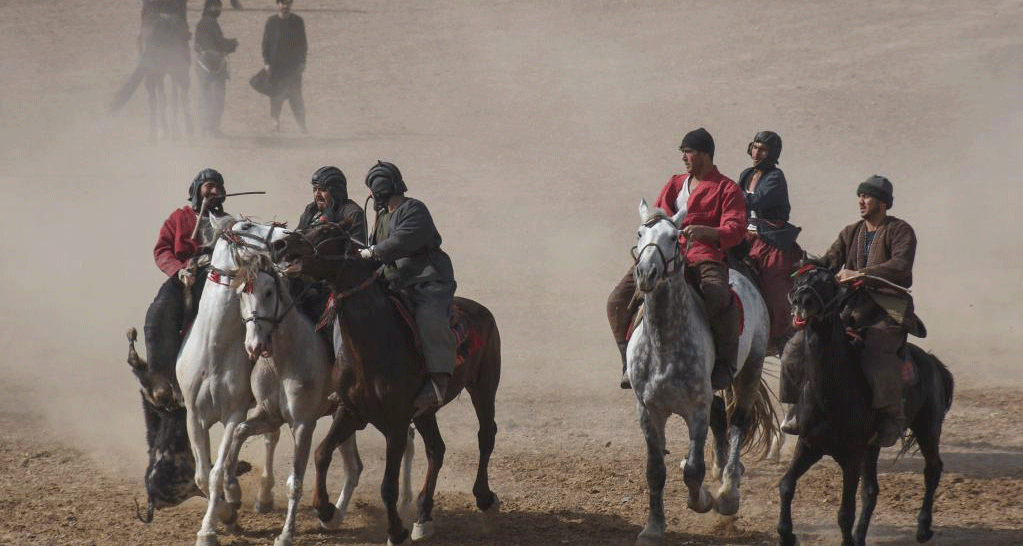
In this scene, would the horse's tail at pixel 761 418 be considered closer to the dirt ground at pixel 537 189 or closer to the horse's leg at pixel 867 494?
the dirt ground at pixel 537 189

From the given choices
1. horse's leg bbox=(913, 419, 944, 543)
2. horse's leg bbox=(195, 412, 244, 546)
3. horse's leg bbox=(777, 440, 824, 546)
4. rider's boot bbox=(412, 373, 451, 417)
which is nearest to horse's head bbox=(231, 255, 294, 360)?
horse's leg bbox=(195, 412, 244, 546)

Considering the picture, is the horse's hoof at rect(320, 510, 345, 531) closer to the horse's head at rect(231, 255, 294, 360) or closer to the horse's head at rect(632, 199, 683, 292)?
the horse's head at rect(231, 255, 294, 360)

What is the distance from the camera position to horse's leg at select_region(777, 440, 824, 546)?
10.2 metres

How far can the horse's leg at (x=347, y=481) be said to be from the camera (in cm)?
1128

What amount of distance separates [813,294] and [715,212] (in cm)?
178

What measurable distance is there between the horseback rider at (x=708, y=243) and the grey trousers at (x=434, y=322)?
1246 millimetres

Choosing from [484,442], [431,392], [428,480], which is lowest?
[428,480]

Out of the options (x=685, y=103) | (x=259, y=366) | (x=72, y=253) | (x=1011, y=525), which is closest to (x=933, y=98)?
(x=685, y=103)

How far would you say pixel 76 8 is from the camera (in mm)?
33469

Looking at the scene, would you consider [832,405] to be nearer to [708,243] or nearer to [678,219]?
[678,219]

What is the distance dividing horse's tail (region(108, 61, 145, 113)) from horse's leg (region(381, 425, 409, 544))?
638 inches

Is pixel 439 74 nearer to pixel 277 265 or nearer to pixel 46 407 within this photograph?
pixel 46 407

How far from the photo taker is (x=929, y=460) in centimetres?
1096

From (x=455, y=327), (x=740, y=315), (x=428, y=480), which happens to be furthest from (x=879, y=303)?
(x=428, y=480)
